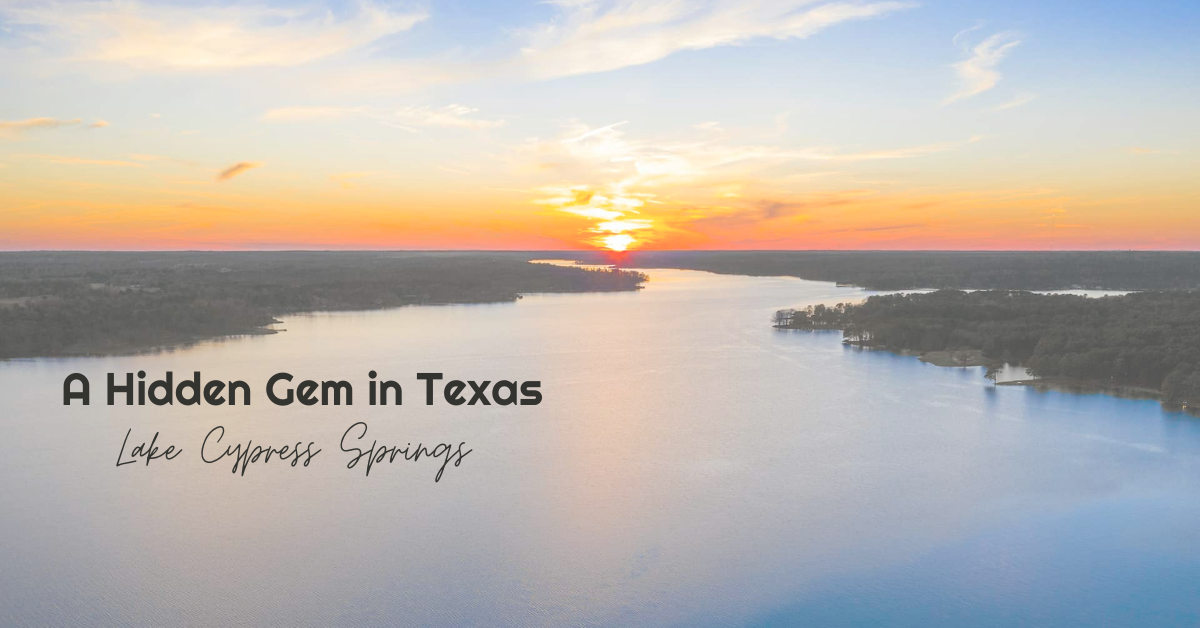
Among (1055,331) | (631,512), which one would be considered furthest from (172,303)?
(1055,331)

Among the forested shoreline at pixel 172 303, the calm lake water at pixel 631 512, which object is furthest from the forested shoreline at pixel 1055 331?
the forested shoreline at pixel 172 303

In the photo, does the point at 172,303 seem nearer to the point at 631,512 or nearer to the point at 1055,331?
the point at 631,512

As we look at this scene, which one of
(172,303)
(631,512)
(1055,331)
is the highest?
(1055,331)

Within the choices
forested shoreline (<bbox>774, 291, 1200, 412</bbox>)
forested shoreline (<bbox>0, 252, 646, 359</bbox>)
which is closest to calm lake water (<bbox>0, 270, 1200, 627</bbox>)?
forested shoreline (<bbox>774, 291, 1200, 412</bbox>)

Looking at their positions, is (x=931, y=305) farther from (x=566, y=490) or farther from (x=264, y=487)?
(x=264, y=487)

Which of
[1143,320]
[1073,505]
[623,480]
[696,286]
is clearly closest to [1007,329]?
[1143,320]

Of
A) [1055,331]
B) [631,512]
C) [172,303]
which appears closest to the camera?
[631,512]

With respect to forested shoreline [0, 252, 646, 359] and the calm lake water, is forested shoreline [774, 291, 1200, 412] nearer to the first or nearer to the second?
the calm lake water
